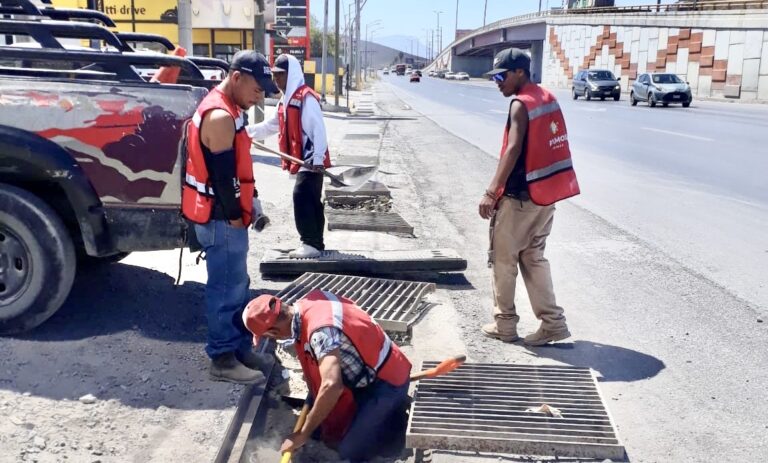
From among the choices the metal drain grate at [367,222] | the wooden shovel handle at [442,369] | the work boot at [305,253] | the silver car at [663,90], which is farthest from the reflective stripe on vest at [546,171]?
the silver car at [663,90]

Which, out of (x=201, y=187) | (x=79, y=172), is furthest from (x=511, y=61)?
A: (x=79, y=172)

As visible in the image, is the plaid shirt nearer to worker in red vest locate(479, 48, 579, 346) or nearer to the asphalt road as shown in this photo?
worker in red vest locate(479, 48, 579, 346)

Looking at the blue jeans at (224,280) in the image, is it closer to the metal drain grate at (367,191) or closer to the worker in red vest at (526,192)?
the worker in red vest at (526,192)

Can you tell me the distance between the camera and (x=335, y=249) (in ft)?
23.9

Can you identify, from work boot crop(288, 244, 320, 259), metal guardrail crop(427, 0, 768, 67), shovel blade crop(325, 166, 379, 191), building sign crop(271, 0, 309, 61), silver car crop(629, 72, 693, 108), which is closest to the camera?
work boot crop(288, 244, 320, 259)

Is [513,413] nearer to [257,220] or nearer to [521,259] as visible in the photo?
[521,259]

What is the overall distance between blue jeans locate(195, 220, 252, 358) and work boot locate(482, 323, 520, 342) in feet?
5.94

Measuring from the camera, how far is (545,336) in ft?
17.5

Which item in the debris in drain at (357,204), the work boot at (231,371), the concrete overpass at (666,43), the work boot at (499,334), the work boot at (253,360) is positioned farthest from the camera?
the concrete overpass at (666,43)

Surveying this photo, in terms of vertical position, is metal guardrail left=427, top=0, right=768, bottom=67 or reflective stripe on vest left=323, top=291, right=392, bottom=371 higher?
metal guardrail left=427, top=0, right=768, bottom=67

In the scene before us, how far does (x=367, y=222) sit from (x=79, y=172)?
4349 mm

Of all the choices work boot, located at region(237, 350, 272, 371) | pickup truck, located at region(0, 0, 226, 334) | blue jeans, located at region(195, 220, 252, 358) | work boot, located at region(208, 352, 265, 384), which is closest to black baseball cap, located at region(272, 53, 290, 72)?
A: pickup truck, located at region(0, 0, 226, 334)

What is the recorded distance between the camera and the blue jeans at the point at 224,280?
434cm

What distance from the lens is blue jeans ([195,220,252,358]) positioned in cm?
434
